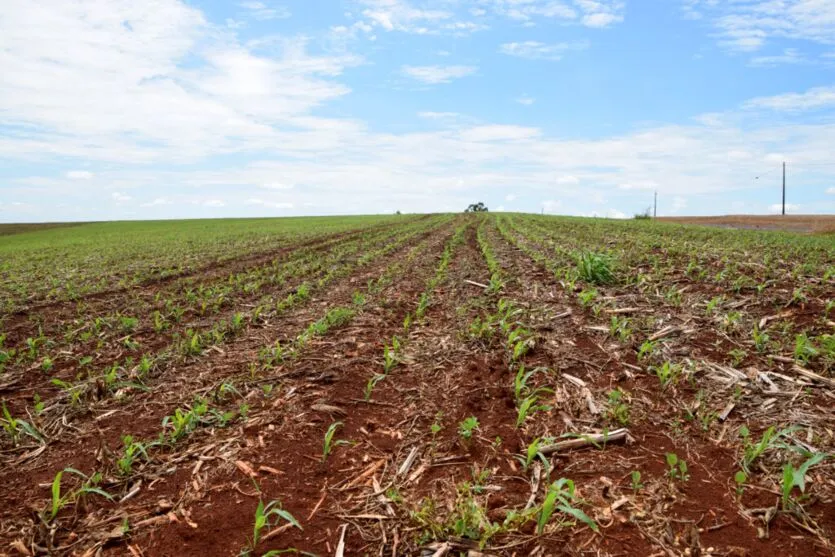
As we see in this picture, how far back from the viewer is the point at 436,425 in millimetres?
4129

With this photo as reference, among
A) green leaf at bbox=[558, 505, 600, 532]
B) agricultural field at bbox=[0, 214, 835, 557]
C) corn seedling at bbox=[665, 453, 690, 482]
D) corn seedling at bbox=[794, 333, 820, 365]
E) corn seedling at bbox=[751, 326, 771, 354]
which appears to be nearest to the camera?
green leaf at bbox=[558, 505, 600, 532]

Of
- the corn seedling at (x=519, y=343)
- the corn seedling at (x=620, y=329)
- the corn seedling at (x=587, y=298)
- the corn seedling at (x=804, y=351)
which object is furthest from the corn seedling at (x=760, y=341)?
the corn seedling at (x=519, y=343)

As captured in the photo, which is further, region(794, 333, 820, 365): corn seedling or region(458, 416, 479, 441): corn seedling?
region(794, 333, 820, 365): corn seedling

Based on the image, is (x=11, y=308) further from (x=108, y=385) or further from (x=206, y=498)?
(x=206, y=498)

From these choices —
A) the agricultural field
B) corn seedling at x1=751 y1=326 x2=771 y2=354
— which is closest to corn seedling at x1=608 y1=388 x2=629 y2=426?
the agricultural field

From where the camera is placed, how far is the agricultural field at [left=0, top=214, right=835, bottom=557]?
3.02 metres

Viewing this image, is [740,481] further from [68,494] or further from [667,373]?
[68,494]

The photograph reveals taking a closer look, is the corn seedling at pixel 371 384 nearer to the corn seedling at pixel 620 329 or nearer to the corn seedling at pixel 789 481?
the corn seedling at pixel 620 329

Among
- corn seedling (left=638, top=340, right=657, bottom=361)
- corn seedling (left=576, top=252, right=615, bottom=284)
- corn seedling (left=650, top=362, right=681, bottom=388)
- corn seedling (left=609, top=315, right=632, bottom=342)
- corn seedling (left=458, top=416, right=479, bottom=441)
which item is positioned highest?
corn seedling (left=576, top=252, right=615, bottom=284)

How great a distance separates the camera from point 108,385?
5395 mm

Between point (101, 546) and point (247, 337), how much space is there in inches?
165

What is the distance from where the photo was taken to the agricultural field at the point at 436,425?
3023 mm

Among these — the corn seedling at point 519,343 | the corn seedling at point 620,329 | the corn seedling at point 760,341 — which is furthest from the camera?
the corn seedling at point 620,329

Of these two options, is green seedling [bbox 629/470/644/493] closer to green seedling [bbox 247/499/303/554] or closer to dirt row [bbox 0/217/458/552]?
green seedling [bbox 247/499/303/554]
